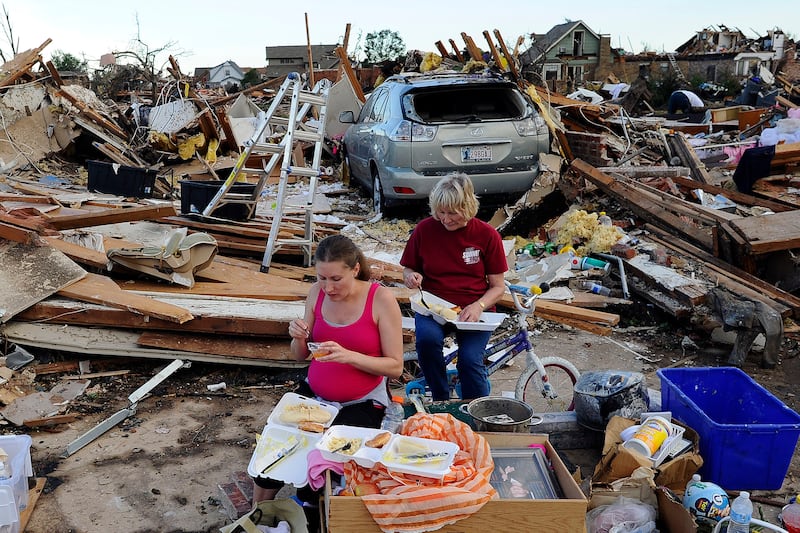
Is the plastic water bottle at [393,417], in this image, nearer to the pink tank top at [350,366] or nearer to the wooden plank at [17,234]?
the pink tank top at [350,366]

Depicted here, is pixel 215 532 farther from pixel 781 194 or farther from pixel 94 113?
pixel 94 113

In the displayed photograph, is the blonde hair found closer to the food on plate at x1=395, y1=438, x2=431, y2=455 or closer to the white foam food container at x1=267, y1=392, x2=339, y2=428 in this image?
the white foam food container at x1=267, y1=392, x2=339, y2=428

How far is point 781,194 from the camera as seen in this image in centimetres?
960

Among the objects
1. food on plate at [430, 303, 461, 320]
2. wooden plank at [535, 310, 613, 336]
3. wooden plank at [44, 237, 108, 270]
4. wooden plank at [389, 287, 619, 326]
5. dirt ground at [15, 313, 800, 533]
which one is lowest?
dirt ground at [15, 313, 800, 533]

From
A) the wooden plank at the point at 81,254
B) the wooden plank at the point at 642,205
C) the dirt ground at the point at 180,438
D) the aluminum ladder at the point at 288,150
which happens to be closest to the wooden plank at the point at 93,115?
the aluminum ladder at the point at 288,150

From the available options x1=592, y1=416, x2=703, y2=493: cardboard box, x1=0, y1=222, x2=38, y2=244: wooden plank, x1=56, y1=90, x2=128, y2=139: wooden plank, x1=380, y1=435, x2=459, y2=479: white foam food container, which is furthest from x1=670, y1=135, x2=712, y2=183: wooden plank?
x1=56, y1=90, x2=128, y2=139: wooden plank

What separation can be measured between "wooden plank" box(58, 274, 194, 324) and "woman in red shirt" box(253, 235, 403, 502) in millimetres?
1906

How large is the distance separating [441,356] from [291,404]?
1220 mm

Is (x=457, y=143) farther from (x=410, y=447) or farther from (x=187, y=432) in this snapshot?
(x=410, y=447)

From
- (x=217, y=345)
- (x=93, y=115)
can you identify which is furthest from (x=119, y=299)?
(x=93, y=115)

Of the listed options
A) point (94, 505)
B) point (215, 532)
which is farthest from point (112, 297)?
point (215, 532)

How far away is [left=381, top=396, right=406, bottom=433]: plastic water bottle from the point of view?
3309mm

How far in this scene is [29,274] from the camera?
18.1 feet

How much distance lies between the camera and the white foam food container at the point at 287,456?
116 inches
